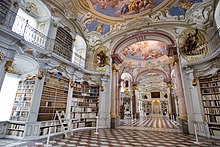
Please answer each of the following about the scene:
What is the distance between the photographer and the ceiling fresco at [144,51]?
11930 millimetres

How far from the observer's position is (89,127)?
7.04 metres

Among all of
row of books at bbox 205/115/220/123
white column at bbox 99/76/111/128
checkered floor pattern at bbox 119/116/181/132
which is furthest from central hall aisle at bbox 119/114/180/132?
row of books at bbox 205/115/220/123

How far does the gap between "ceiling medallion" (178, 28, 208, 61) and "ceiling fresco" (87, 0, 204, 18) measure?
136cm

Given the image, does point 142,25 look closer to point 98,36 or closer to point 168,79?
point 98,36

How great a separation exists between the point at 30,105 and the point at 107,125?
15.0 ft

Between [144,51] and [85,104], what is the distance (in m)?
9.14

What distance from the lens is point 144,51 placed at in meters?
13.2

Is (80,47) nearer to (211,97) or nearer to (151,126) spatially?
(151,126)

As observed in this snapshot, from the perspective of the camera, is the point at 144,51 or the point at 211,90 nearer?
the point at 211,90

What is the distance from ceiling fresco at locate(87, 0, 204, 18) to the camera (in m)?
6.86

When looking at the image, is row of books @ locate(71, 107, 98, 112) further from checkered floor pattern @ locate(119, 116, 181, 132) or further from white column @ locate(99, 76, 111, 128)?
checkered floor pattern @ locate(119, 116, 181, 132)

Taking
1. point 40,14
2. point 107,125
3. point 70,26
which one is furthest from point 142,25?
point 107,125

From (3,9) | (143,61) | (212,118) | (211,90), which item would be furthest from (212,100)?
(143,61)

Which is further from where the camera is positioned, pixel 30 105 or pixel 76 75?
pixel 76 75
